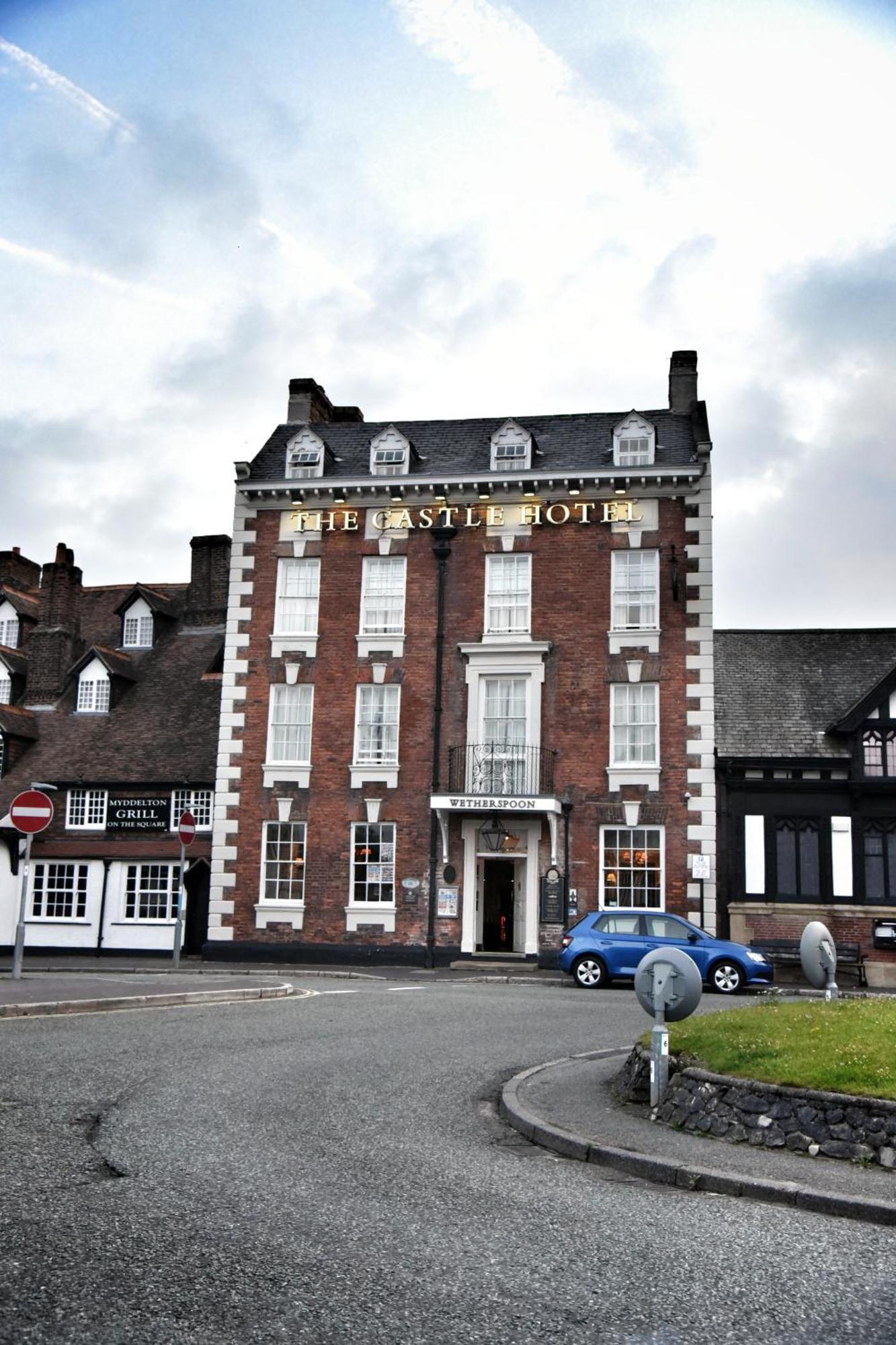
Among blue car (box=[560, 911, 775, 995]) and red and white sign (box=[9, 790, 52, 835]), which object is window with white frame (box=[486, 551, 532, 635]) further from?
red and white sign (box=[9, 790, 52, 835])

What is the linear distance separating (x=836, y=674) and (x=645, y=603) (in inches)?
210

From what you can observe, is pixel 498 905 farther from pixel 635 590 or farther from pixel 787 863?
pixel 635 590

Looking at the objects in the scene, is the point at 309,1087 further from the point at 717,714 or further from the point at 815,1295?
A: the point at 717,714

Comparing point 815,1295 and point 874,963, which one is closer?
point 815,1295

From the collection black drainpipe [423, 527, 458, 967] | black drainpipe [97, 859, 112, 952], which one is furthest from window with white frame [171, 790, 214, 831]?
black drainpipe [423, 527, 458, 967]

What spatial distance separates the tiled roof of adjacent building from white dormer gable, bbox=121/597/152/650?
736cm

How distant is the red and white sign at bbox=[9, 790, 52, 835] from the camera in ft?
62.2

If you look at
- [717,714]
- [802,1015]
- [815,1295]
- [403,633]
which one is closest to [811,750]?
[717,714]

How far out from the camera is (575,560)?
30703mm

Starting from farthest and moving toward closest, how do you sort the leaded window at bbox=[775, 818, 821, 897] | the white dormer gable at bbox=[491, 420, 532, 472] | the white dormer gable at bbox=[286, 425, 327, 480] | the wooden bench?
the white dormer gable at bbox=[286, 425, 327, 480], the white dormer gable at bbox=[491, 420, 532, 472], the leaded window at bbox=[775, 818, 821, 897], the wooden bench

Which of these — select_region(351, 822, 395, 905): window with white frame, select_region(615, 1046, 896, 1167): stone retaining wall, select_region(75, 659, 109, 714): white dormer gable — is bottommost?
select_region(615, 1046, 896, 1167): stone retaining wall

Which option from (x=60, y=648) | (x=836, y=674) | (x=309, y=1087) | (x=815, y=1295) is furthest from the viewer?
(x=60, y=648)

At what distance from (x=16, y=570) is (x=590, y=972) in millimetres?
25687

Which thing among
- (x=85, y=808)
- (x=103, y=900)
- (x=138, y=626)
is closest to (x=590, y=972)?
(x=103, y=900)
